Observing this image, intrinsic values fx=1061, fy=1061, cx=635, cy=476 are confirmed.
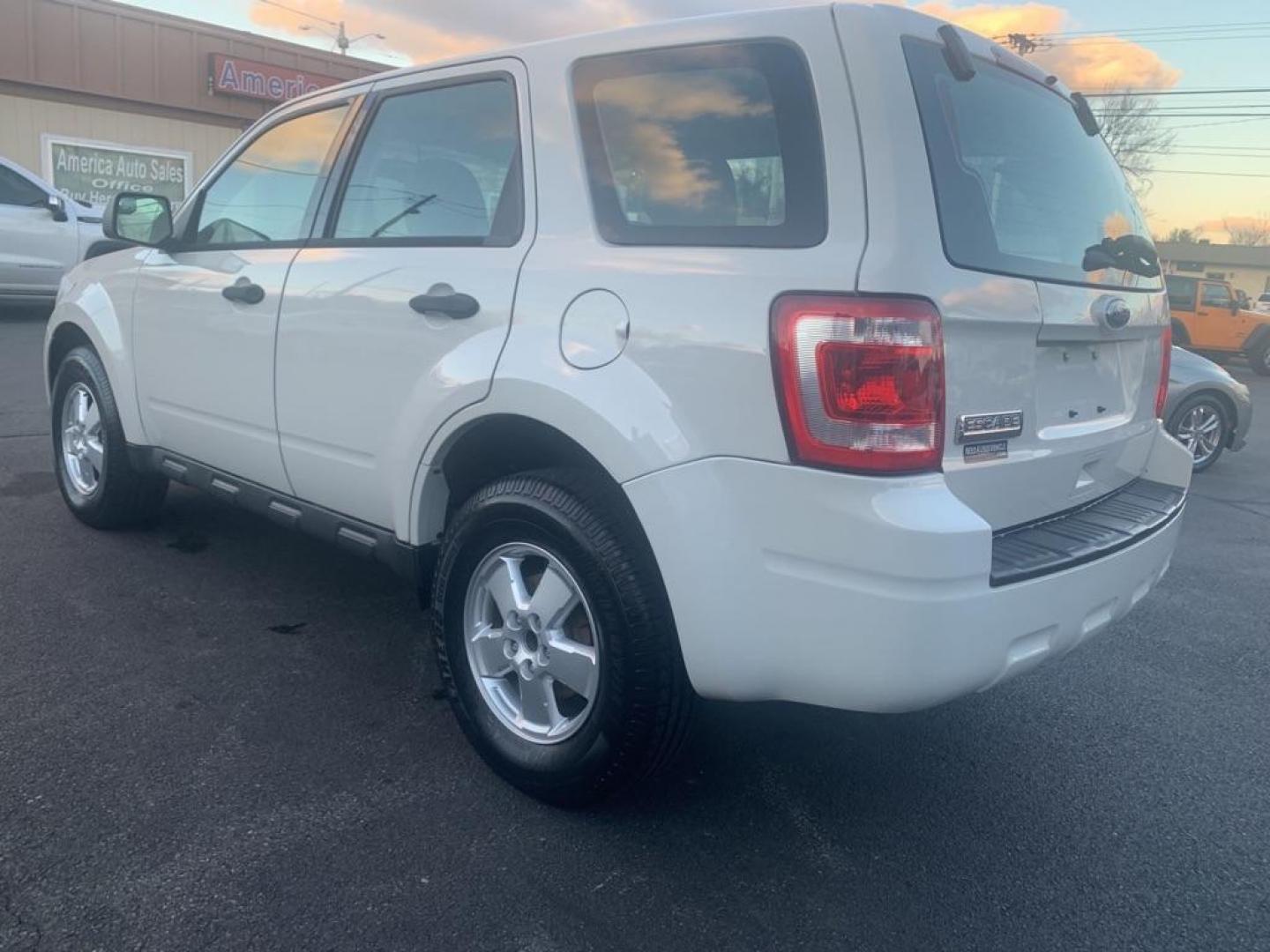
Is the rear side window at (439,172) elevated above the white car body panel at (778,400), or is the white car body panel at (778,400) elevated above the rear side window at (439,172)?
the rear side window at (439,172)

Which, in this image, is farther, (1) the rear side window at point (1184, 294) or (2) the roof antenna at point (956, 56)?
(1) the rear side window at point (1184, 294)

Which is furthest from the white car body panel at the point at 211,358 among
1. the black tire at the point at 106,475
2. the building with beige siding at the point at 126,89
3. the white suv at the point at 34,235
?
the building with beige siding at the point at 126,89

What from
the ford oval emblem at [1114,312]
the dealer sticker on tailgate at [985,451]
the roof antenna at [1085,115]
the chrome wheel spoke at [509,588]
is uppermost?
the roof antenna at [1085,115]

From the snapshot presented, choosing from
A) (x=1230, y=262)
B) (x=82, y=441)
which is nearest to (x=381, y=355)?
(x=82, y=441)

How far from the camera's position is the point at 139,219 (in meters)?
4.33

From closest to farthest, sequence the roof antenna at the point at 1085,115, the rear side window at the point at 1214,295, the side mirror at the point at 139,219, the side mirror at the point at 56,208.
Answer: the roof antenna at the point at 1085,115, the side mirror at the point at 139,219, the side mirror at the point at 56,208, the rear side window at the point at 1214,295

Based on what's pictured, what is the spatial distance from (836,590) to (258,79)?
20.4m

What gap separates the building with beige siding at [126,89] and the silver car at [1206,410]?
17.0m

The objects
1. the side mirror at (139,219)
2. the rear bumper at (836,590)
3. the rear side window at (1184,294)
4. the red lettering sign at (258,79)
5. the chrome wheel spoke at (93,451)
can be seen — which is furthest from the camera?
the rear side window at (1184,294)

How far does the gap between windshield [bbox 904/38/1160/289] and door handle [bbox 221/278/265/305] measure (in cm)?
228

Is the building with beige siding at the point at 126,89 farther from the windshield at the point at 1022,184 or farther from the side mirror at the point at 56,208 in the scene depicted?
the windshield at the point at 1022,184

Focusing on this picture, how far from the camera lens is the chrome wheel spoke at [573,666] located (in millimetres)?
2625

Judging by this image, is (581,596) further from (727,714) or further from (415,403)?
(727,714)

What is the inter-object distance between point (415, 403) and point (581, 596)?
30.9 inches
